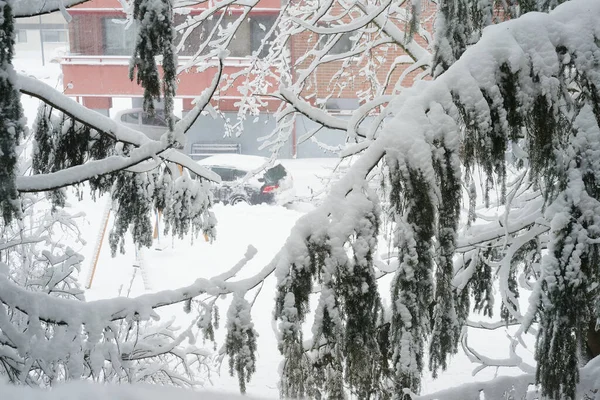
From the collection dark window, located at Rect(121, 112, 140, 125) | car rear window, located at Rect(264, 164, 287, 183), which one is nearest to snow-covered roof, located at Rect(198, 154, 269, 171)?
car rear window, located at Rect(264, 164, 287, 183)

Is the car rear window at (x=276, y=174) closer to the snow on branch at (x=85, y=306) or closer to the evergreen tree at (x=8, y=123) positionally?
the snow on branch at (x=85, y=306)

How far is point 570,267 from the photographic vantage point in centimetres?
191

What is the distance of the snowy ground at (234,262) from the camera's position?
27.1 feet

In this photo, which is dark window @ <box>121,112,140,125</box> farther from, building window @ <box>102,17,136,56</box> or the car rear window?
the car rear window

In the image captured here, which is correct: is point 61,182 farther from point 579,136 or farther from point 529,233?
point 529,233

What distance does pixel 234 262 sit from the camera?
12281 mm

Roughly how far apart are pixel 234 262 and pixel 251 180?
3087mm

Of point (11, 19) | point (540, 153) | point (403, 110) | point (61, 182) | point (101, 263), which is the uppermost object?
point (11, 19)

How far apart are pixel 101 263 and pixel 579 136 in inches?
453

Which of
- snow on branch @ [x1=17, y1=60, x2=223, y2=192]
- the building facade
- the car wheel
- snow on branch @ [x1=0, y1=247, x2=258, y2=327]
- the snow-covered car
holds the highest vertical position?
the building facade

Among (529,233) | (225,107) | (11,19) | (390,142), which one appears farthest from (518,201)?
(225,107)

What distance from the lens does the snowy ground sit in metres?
8.26

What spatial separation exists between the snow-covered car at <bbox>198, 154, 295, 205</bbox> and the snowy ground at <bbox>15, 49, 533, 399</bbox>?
270 mm

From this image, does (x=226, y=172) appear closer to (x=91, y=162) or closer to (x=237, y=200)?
(x=237, y=200)
